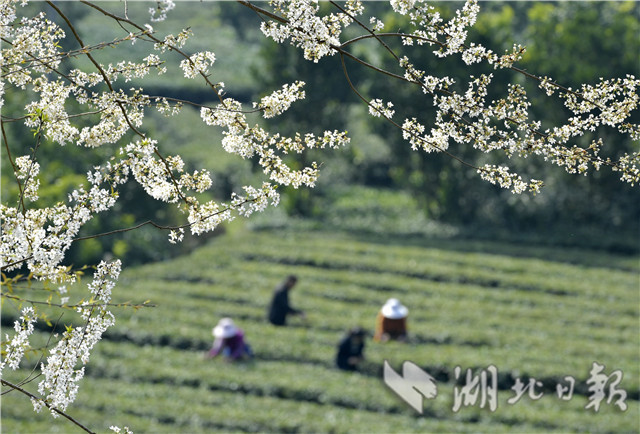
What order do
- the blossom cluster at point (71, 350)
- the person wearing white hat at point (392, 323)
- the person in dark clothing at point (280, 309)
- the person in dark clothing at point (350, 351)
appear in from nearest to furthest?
the blossom cluster at point (71, 350), the person in dark clothing at point (350, 351), the person wearing white hat at point (392, 323), the person in dark clothing at point (280, 309)

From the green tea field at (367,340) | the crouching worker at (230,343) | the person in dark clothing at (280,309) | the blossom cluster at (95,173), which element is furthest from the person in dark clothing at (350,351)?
the blossom cluster at (95,173)

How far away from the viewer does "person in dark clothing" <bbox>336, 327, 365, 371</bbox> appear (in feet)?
34.1

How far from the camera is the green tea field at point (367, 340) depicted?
913 centimetres

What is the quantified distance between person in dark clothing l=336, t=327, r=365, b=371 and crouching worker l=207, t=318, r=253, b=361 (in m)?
1.28

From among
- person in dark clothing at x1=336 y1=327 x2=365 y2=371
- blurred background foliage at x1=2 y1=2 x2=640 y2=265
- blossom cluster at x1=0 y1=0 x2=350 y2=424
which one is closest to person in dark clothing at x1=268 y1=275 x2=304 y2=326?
person in dark clothing at x1=336 y1=327 x2=365 y2=371

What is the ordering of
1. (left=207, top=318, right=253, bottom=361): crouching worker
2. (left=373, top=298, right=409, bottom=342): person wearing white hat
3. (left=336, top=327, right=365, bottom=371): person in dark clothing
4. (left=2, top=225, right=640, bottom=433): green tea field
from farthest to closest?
(left=373, top=298, right=409, bottom=342): person wearing white hat < (left=207, top=318, right=253, bottom=361): crouching worker < (left=336, top=327, right=365, bottom=371): person in dark clothing < (left=2, top=225, right=640, bottom=433): green tea field

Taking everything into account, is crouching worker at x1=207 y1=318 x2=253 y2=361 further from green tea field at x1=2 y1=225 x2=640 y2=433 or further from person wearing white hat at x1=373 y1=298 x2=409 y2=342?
person wearing white hat at x1=373 y1=298 x2=409 y2=342

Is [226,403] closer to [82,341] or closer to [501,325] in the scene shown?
[501,325]

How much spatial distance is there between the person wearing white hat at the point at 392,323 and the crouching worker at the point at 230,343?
193cm

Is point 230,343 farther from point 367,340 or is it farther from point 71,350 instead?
point 71,350

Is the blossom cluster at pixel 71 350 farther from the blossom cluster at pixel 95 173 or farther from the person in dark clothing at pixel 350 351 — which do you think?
the person in dark clothing at pixel 350 351

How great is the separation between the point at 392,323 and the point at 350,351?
1.24 meters

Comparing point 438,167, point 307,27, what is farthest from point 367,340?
point 438,167

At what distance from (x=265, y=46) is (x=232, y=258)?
6.60 metres
